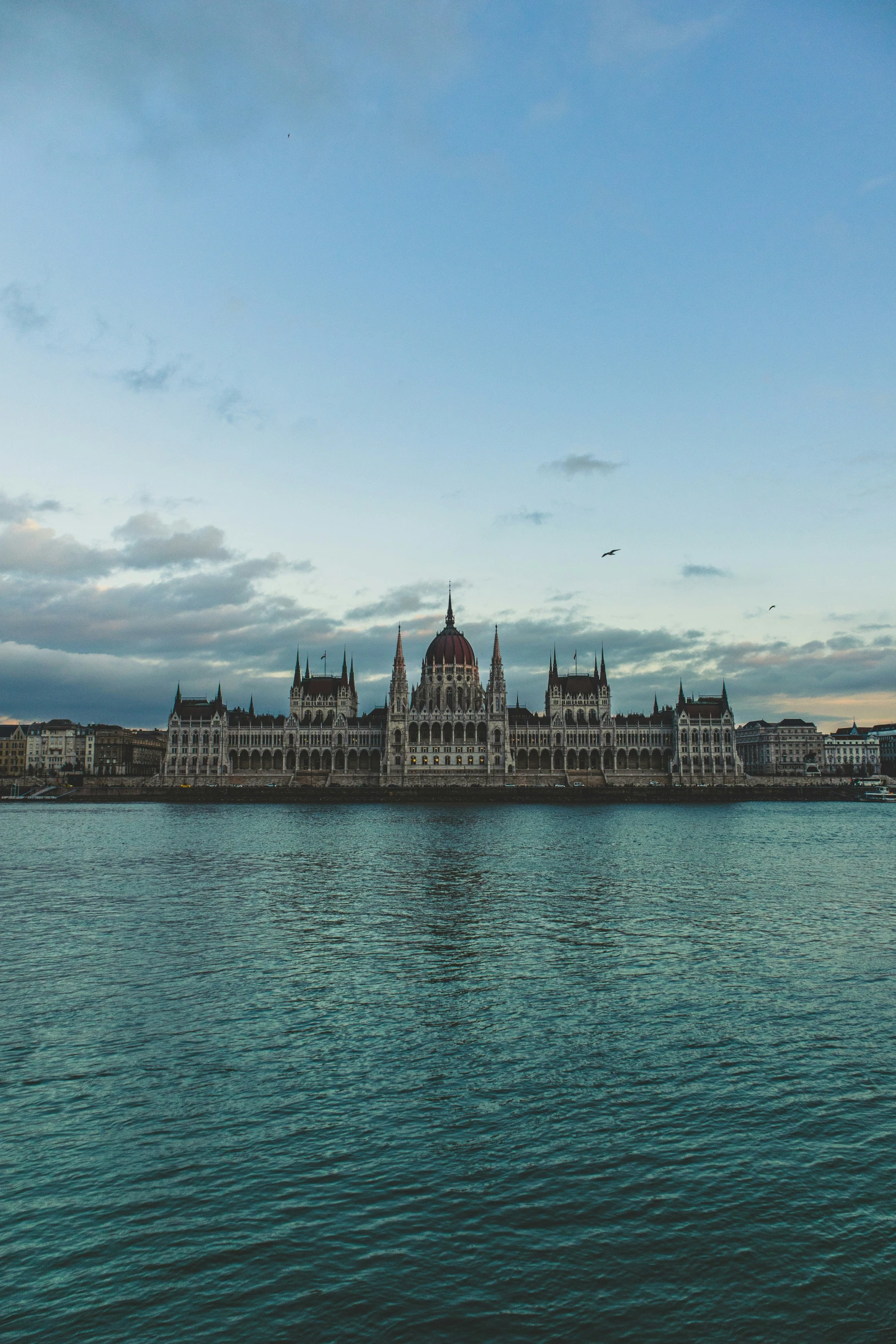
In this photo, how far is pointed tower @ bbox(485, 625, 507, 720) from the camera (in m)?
162

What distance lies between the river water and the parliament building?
420 ft

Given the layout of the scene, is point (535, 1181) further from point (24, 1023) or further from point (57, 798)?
point (57, 798)

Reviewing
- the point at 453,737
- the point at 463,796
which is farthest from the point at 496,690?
the point at 463,796

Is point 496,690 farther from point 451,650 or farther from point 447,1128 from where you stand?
point 447,1128

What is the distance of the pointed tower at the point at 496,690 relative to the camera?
16250cm

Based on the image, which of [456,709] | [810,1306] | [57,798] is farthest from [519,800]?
[810,1306]

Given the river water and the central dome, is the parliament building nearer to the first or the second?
the central dome

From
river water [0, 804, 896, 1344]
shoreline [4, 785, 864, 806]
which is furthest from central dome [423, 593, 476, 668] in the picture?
river water [0, 804, 896, 1344]

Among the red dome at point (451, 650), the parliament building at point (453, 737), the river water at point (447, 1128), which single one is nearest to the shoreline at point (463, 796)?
the parliament building at point (453, 737)

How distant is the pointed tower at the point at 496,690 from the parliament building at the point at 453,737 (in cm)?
21

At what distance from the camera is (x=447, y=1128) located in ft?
45.4

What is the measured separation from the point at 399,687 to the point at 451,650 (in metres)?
13.4

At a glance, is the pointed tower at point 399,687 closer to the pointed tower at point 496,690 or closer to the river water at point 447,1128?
the pointed tower at point 496,690

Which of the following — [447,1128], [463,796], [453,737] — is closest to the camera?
[447,1128]
